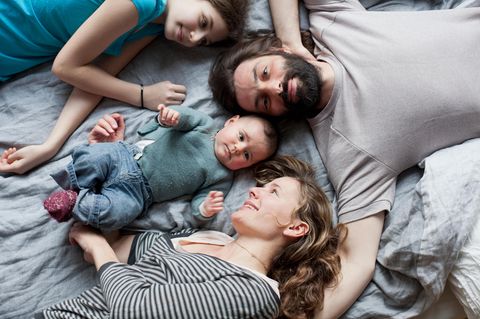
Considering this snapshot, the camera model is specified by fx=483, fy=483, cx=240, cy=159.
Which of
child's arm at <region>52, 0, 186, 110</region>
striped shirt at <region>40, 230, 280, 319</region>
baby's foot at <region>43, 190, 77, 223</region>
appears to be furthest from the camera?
child's arm at <region>52, 0, 186, 110</region>

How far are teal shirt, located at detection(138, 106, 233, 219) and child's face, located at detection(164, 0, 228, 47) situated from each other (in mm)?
221

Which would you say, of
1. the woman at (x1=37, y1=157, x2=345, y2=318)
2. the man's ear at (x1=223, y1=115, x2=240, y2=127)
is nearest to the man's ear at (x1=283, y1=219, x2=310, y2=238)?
the woman at (x1=37, y1=157, x2=345, y2=318)

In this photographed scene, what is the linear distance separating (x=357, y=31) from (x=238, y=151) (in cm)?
50

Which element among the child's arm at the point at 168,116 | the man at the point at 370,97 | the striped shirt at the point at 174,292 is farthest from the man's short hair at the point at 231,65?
the striped shirt at the point at 174,292

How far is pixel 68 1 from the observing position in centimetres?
136

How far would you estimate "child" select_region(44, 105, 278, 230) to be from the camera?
48.9 inches

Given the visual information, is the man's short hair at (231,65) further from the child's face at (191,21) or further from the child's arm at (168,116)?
the child's arm at (168,116)

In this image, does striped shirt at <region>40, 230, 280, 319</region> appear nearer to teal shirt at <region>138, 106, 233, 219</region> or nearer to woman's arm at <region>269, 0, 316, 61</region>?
teal shirt at <region>138, 106, 233, 219</region>

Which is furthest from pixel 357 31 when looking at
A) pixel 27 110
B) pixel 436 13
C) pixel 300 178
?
pixel 27 110

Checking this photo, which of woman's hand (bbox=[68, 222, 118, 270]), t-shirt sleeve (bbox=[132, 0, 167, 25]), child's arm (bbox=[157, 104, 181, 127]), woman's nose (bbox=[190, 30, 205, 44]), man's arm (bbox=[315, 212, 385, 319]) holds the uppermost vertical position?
t-shirt sleeve (bbox=[132, 0, 167, 25])

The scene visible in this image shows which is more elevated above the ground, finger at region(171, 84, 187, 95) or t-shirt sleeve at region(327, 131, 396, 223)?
finger at region(171, 84, 187, 95)

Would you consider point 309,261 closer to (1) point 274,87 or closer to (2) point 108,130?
(1) point 274,87

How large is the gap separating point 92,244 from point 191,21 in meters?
0.67

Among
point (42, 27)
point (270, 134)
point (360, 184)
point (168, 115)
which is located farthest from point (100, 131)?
point (360, 184)
